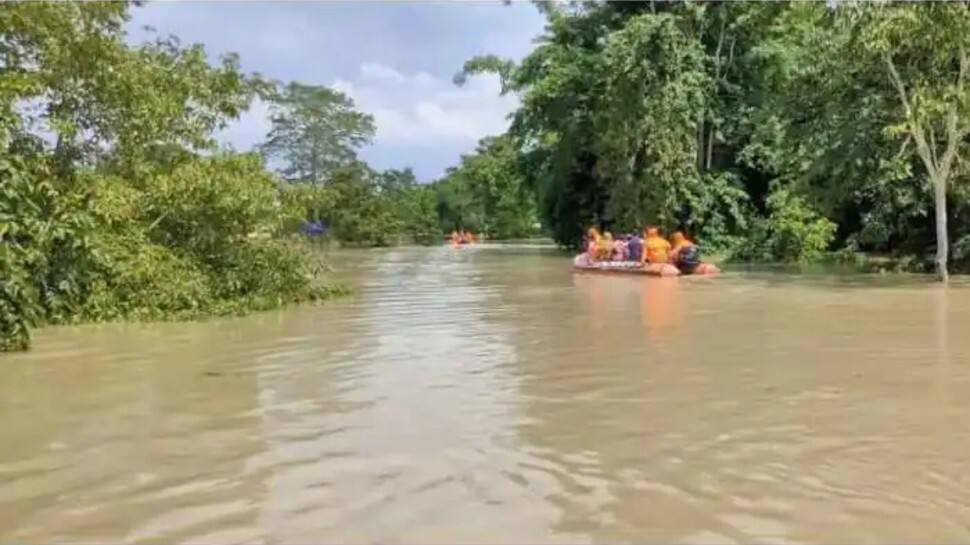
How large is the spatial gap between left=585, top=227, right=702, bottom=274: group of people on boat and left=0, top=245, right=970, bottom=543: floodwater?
892 centimetres

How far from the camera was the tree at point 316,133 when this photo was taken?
56031 millimetres

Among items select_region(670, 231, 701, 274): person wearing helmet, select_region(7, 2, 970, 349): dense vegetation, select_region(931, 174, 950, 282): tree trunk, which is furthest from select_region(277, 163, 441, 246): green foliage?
select_region(931, 174, 950, 282): tree trunk

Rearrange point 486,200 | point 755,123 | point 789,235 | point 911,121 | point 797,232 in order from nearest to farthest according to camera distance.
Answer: point 911,121, point 797,232, point 789,235, point 755,123, point 486,200

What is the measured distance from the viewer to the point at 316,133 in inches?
2228

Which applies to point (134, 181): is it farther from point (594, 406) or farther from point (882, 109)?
point (882, 109)

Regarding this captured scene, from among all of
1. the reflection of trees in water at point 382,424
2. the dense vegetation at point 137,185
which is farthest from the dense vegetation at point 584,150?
the reflection of trees in water at point 382,424

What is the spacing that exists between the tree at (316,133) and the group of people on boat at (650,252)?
33.6 meters

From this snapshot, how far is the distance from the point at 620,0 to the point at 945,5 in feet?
59.2

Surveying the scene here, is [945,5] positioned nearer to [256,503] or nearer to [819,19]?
[819,19]

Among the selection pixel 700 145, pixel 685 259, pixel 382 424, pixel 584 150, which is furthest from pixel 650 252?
pixel 382 424

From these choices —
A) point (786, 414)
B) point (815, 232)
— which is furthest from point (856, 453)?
point (815, 232)

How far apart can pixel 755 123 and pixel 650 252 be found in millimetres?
10310

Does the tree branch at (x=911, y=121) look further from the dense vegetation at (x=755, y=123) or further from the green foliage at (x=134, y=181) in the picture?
the green foliage at (x=134, y=181)

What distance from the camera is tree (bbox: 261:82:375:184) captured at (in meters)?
56.0
